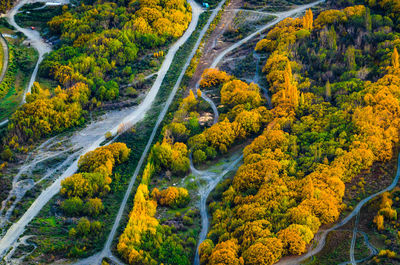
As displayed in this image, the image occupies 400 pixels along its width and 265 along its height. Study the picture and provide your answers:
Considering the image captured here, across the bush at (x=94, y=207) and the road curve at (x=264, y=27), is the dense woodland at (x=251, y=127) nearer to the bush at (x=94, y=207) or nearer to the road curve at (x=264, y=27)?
the bush at (x=94, y=207)

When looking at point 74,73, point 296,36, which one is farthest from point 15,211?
point 296,36

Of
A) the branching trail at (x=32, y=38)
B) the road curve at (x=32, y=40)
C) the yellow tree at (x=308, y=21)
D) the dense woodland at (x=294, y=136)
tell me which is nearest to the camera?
the dense woodland at (x=294, y=136)

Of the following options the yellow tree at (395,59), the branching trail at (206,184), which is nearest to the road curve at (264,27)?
the branching trail at (206,184)

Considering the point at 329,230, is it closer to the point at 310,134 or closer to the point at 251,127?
the point at 310,134

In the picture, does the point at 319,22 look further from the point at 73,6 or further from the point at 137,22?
the point at 73,6

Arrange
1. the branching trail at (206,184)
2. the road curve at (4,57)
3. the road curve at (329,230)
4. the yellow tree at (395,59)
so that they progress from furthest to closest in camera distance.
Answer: the road curve at (4,57) < the yellow tree at (395,59) < the branching trail at (206,184) < the road curve at (329,230)

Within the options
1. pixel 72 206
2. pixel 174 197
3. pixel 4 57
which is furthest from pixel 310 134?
pixel 4 57
